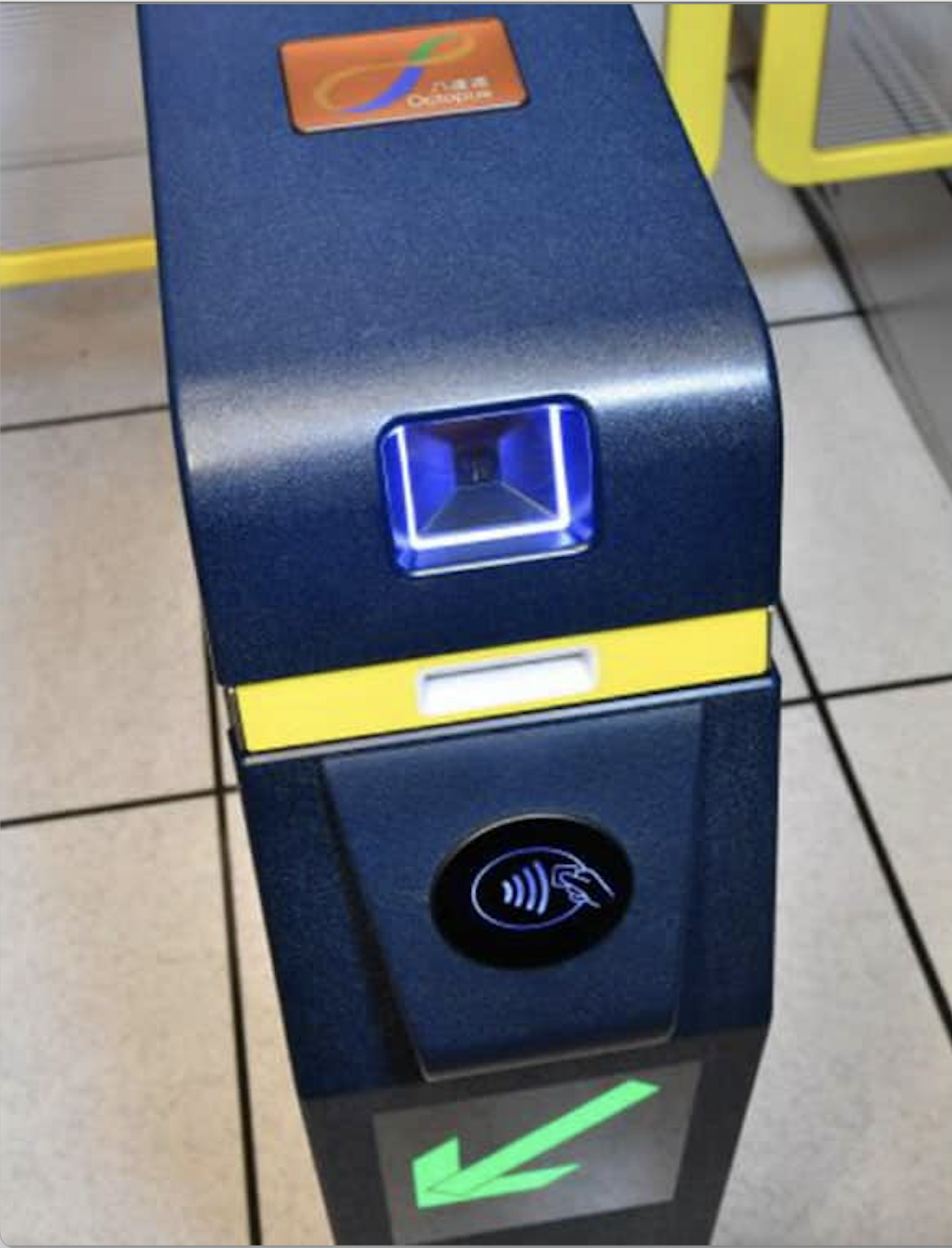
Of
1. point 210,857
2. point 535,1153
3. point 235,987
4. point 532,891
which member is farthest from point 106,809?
point 532,891

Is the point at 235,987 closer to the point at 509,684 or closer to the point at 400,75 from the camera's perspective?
the point at 509,684

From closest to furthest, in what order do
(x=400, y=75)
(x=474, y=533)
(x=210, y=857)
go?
1. (x=474, y=533)
2. (x=400, y=75)
3. (x=210, y=857)

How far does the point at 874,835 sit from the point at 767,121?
2.31ft

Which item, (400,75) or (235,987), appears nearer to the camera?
(400,75)

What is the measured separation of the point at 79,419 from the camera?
1.97 m

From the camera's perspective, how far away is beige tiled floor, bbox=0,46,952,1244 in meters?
1.40

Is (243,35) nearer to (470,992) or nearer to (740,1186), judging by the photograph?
(470,992)

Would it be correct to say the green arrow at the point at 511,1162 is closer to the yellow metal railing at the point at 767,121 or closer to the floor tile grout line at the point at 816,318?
the yellow metal railing at the point at 767,121

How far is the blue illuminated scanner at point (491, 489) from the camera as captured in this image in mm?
809

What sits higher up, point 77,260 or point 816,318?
point 77,260

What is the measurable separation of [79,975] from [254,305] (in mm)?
860

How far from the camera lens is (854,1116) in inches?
55.8

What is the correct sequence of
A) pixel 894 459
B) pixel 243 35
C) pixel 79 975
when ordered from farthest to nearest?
1. pixel 894 459
2. pixel 79 975
3. pixel 243 35

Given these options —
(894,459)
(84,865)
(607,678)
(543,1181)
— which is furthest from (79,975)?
(894,459)
